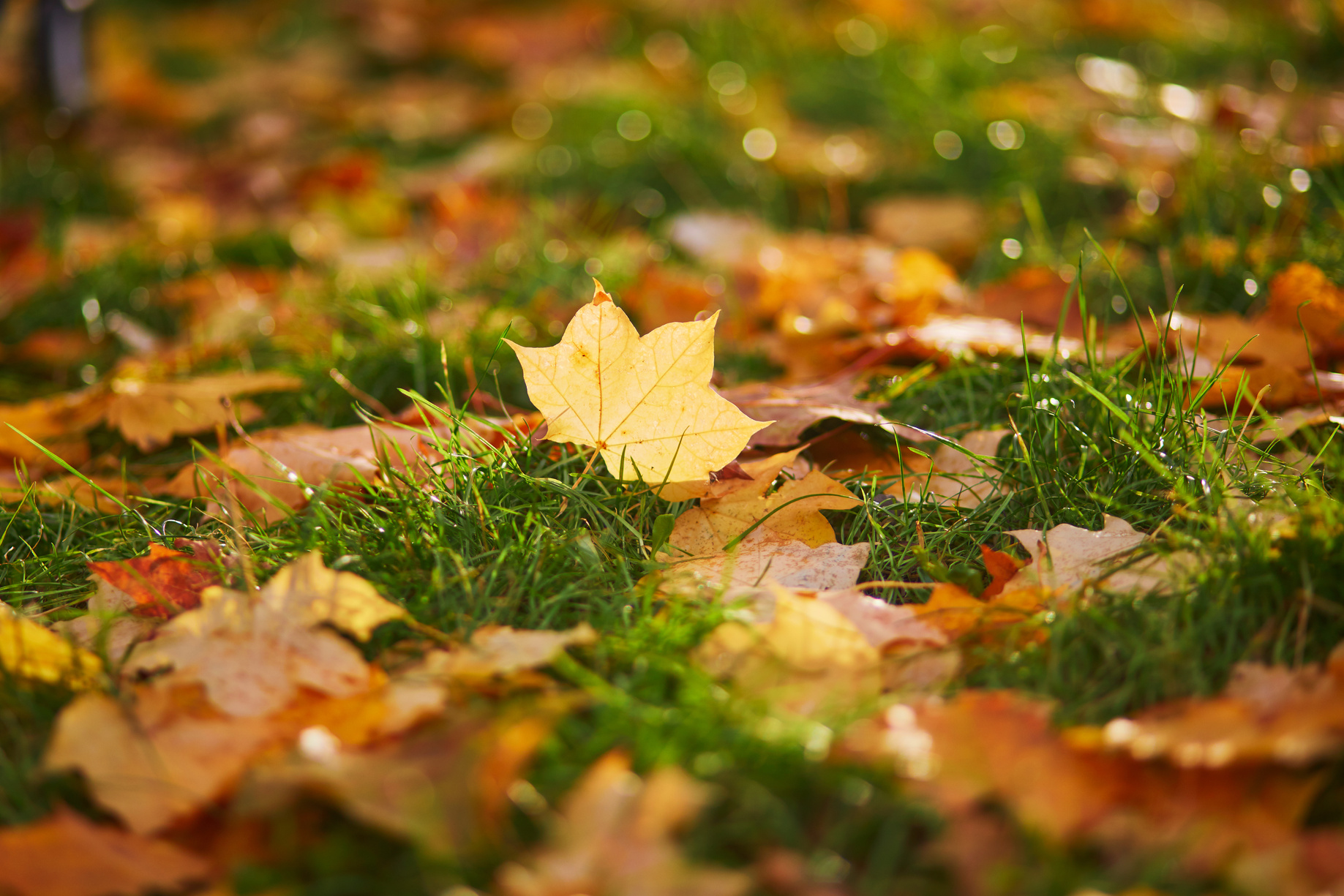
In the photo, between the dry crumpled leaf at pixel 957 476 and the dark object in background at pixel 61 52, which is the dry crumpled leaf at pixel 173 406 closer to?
the dry crumpled leaf at pixel 957 476

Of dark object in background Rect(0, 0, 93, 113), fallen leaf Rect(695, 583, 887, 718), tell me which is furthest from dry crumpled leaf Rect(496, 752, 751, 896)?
dark object in background Rect(0, 0, 93, 113)

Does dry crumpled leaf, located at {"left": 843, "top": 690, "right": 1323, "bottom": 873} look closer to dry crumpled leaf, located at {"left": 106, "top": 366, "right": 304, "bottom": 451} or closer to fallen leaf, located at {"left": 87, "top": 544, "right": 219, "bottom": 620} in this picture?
fallen leaf, located at {"left": 87, "top": 544, "right": 219, "bottom": 620}

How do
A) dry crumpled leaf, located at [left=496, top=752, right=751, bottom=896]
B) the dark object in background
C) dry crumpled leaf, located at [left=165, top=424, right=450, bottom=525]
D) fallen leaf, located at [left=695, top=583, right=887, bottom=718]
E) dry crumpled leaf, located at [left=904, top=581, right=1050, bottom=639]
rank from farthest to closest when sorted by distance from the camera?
the dark object in background < dry crumpled leaf, located at [left=165, top=424, right=450, bottom=525] < dry crumpled leaf, located at [left=904, top=581, right=1050, bottom=639] < fallen leaf, located at [left=695, top=583, right=887, bottom=718] < dry crumpled leaf, located at [left=496, top=752, right=751, bottom=896]

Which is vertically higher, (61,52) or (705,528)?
(61,52)

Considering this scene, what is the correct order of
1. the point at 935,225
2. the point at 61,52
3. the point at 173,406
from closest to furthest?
the point at 173,406
the point at 935,225
the point at 61,52

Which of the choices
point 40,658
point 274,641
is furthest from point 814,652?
point 40,658

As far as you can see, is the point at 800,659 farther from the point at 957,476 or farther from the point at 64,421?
the point at 64,421
